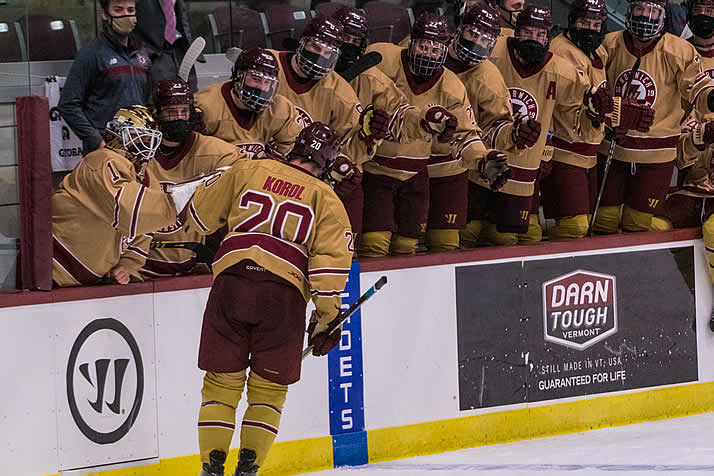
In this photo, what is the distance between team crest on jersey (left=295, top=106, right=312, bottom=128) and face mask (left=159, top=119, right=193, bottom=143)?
1.72ft

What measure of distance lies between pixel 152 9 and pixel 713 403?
2.92 m

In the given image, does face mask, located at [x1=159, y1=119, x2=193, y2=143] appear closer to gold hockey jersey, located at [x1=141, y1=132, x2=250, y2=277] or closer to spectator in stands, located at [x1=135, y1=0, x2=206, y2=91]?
gold hockey jersey, located at [x1=141, y1=132, x2=250, y2=277]

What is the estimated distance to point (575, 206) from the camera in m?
5.98

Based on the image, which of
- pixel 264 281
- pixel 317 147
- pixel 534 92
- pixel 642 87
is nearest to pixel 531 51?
pixel 534 92

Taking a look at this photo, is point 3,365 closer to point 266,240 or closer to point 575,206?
point 266,240

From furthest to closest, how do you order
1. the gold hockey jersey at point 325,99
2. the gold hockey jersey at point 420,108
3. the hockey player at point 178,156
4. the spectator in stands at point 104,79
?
the gold hockey jersey at point 420,108
the gold hockey jersey at point 325,99
the spectator in stands at point 104,79
the hockey player at point 178,156

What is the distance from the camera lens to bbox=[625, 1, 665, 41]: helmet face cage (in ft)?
19.7

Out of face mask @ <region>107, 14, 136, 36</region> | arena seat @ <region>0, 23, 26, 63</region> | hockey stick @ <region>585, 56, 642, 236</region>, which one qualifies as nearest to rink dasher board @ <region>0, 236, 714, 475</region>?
hockey stick @ <region>585, 56, 642, 236</region>

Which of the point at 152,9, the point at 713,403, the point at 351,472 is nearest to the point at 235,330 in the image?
the point at 351,472

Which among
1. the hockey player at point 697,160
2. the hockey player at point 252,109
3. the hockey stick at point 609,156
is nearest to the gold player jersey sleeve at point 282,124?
the hockey player at point 252,109

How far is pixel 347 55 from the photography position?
5.43m

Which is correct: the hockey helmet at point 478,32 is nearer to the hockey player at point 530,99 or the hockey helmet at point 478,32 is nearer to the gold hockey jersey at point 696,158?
the hockey player at point 530,99

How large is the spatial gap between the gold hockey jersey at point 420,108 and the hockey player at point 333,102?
0.19 metres

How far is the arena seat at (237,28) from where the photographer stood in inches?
236
